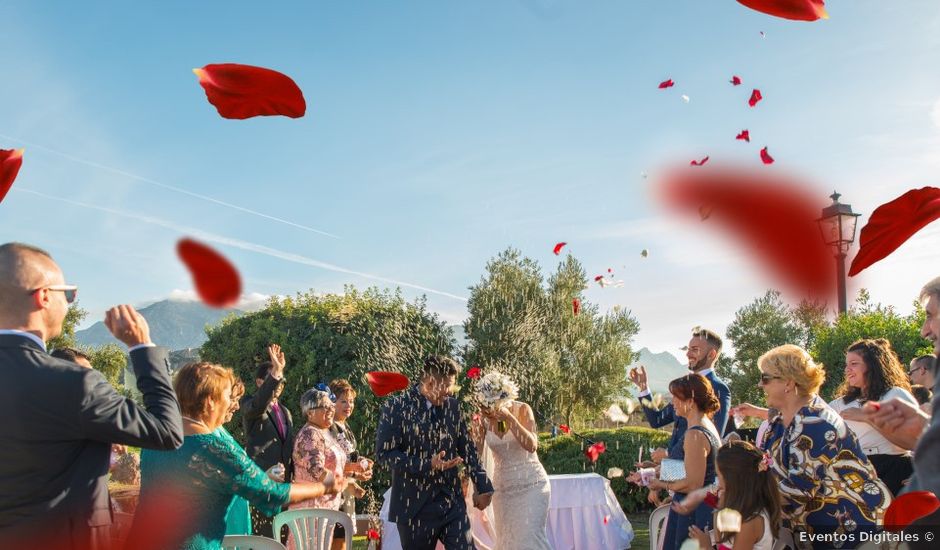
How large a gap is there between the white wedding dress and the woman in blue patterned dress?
3.10 metres

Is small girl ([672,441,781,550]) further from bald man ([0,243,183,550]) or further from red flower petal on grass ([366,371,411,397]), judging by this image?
red flower petal on grass ([366,371,411,397])

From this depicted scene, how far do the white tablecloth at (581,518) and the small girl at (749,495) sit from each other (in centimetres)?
505

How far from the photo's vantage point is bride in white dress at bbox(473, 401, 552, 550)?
7.46 meters

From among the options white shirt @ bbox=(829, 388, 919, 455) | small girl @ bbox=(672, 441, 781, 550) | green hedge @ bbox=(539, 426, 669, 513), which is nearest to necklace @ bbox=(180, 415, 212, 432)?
small girl @ bbox=(672, 441, 781, 550)

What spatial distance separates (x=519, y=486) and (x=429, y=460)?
1.66 metres

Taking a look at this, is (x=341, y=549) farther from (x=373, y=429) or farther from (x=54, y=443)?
(x=373, y=429)

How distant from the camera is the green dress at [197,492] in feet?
11.6

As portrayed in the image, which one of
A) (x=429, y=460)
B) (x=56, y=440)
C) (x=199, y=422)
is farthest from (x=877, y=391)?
(x=56, y=440)

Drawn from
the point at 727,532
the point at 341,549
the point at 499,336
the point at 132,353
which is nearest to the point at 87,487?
the point at 132,353

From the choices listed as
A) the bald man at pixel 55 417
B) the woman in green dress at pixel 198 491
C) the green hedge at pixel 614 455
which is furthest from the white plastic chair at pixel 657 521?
the green hedge at pixel 614 455

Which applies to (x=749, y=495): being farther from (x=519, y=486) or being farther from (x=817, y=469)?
(x=519, y=486)

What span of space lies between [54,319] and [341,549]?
12.9 feet

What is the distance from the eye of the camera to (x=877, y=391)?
587 cm

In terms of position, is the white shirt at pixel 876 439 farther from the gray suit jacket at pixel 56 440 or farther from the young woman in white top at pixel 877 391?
the gray suit jacket at pixel 56 440
